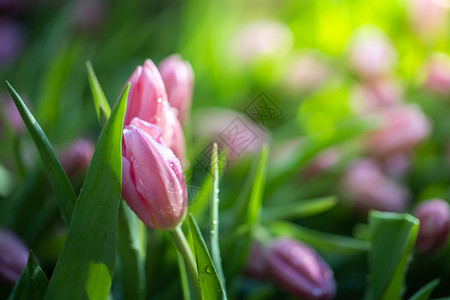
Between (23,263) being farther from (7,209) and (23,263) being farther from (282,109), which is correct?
(282,109)

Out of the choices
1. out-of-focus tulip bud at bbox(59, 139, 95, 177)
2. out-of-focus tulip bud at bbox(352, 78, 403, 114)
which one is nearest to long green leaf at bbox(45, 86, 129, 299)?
out-of-focus tulip bud at bbox(59, 139, 95, 177)

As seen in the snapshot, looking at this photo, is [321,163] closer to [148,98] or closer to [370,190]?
[370,190]

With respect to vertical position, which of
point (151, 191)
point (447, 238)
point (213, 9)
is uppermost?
point (213, 9)

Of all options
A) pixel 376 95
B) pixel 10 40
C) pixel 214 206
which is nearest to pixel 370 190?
pixel 376 95

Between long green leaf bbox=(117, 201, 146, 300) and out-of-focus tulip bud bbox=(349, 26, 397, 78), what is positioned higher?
out-of-focus tulip bud bbox=(349, 26, 397, 78)

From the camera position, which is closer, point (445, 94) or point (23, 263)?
point (23, 263)

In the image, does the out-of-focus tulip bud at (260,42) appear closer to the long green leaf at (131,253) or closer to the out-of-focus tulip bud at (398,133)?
the out-of-focus tulip bud at (398,133)

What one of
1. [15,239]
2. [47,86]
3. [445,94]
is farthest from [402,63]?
[15,239]

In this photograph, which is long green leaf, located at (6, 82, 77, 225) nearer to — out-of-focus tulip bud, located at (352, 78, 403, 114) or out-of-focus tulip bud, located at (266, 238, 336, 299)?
out-of-focus tulip bud, located at (266, 238, 336, 299)
